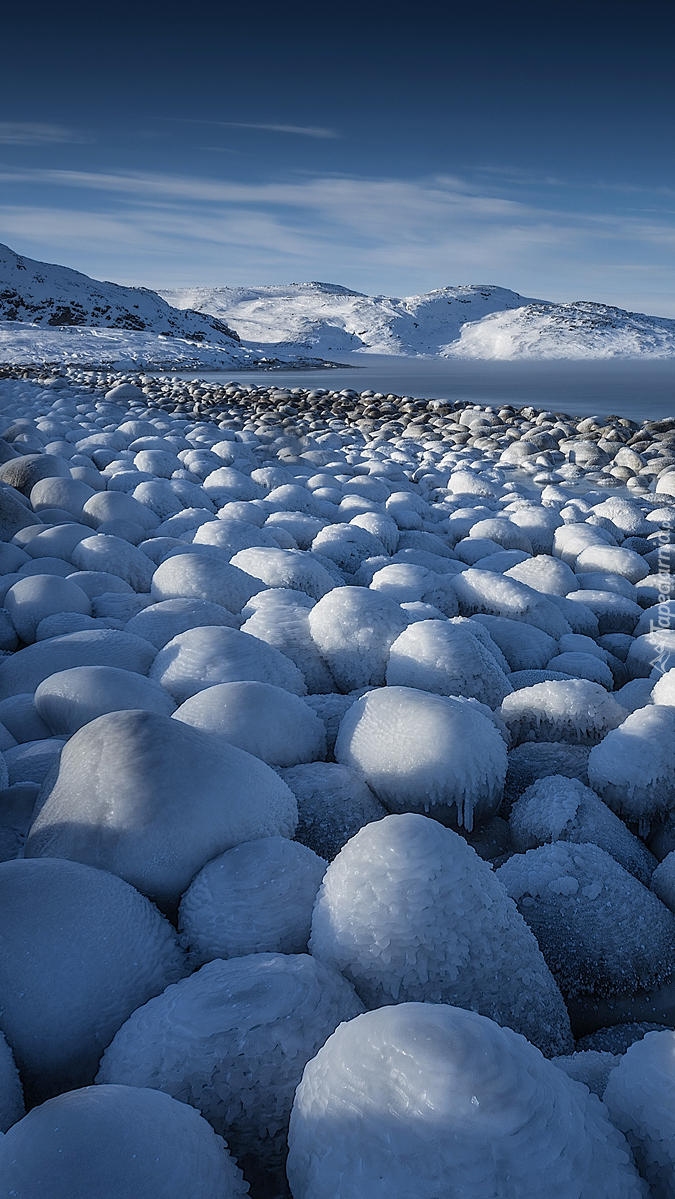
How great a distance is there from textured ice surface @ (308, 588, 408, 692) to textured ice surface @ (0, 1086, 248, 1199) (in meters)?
1.45

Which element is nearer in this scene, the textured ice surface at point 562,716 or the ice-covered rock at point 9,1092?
the ice-covered rock at point 9,1092

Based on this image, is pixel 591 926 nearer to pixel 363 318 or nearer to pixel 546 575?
pixel 546 575

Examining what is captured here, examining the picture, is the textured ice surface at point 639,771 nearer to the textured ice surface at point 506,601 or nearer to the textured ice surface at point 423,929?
the textured ice surface at point 423,929

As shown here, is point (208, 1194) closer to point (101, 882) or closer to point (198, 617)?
point (101, 882)

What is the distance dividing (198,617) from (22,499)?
79.6 inches

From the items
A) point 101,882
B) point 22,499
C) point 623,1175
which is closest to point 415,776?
point 101,882

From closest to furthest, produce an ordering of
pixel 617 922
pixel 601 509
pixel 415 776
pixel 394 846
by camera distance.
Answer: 1. pixel 394 846
2. pixel 617 922
3. pixel 415 776
4. pixel 601 509

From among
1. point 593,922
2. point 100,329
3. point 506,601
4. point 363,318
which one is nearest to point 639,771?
point 593,922

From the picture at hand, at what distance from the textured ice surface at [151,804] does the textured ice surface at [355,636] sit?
834 millimetres

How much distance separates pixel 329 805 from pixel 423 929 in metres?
0.51

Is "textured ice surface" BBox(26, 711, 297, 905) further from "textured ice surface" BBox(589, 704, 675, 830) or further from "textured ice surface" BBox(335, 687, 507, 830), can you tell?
"textured ice surface" BBox(589, 704, 675, 830)

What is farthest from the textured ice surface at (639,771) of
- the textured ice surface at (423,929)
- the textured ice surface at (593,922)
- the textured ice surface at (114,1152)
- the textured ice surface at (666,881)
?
the textured ice surface at (114,1152)

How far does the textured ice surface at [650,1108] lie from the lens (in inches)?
32.5

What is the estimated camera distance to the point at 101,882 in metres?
1.15
